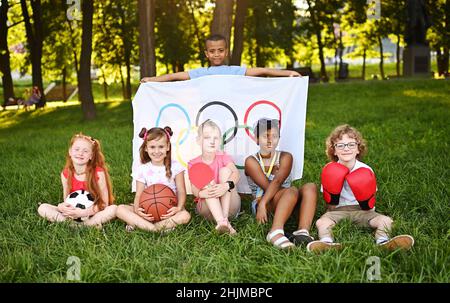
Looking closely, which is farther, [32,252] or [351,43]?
[351,43]

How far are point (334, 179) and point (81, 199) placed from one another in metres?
2.26

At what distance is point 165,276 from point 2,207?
2692mm

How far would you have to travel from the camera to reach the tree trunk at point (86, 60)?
14453mm

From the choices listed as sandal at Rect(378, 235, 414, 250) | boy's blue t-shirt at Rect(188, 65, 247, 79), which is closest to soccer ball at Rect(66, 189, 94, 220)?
boy's blue t-shirt at Rect(188, 65, 247, 79)

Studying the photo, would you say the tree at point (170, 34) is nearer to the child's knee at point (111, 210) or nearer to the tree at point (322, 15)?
the tree at point (322, 15)

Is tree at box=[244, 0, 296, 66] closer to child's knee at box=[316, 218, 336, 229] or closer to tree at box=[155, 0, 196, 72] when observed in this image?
tree at box=[155, 0, 196, 72]

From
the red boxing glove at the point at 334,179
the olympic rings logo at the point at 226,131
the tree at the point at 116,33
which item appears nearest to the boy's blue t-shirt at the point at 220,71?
the olympic rings logo at the point at 226,131

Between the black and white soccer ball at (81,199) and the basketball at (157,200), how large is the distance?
0.49 metres

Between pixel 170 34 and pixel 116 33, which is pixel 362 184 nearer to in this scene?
pixel 170 34

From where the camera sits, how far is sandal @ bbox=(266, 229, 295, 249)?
3.91m

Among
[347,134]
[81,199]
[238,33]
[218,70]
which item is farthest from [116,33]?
[347,134]
